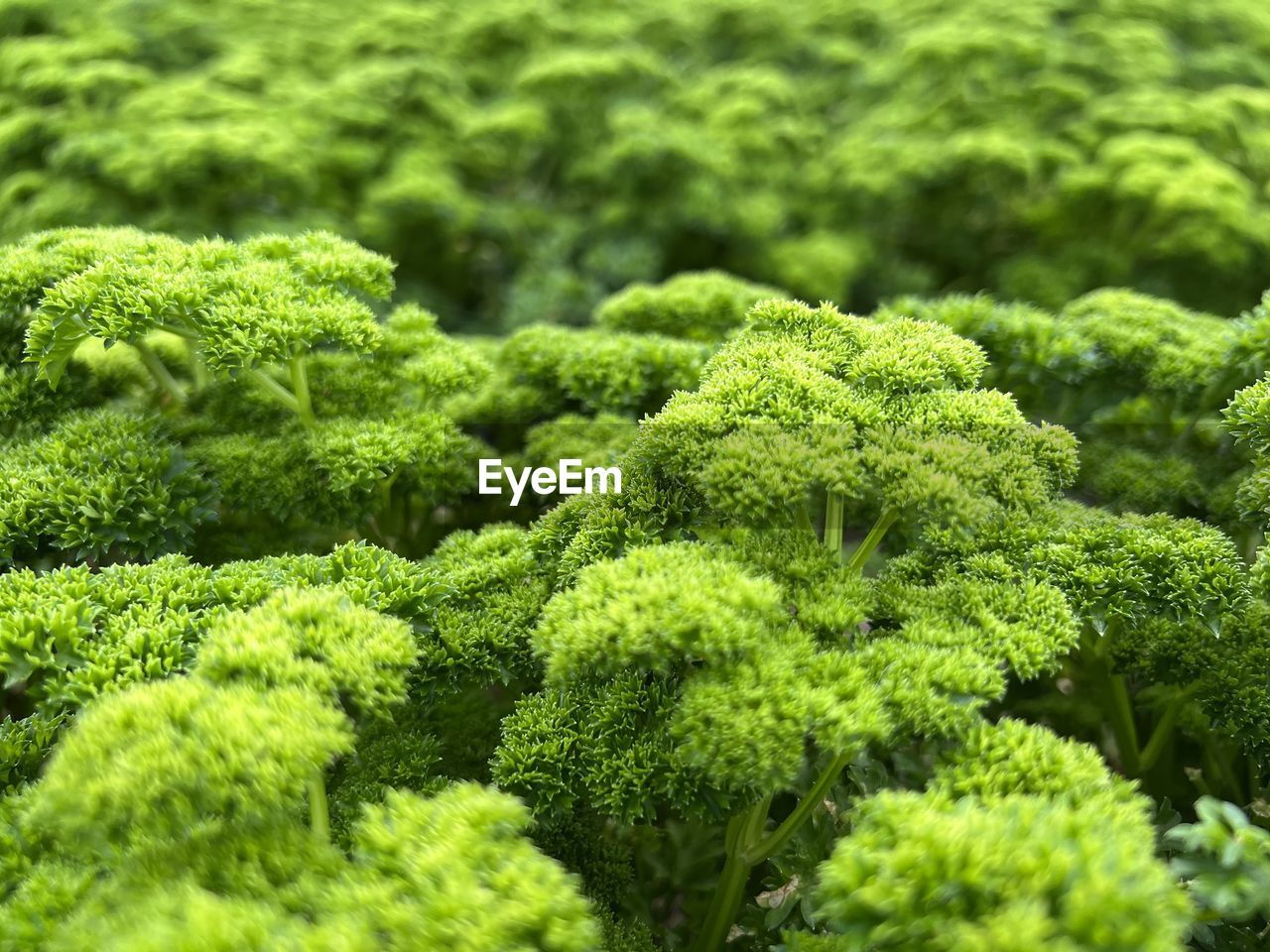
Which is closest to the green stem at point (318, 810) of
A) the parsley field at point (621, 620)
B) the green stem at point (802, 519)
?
the parsley field at point (621, 620)

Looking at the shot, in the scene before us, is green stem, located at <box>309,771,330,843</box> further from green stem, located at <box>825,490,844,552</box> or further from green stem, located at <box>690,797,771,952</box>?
green stem, located at <box>825,490,844,552</box>

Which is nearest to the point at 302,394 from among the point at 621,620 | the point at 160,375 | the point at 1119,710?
the point at 160,375

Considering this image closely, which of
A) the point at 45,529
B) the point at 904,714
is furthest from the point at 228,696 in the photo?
the point at 904,714

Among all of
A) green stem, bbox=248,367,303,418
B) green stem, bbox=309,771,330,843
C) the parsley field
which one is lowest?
green stem, bbox=309,771,330,843

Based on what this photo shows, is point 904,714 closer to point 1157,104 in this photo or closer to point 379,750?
point 379,750

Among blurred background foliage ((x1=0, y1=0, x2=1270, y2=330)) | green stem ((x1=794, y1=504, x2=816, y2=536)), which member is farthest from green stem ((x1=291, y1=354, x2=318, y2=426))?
blurred background foliage ((x1=0, y1=0, x2=1270, y2=330))

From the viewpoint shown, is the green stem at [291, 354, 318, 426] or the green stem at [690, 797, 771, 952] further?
the green stem at [291, 354, 318, 426]
